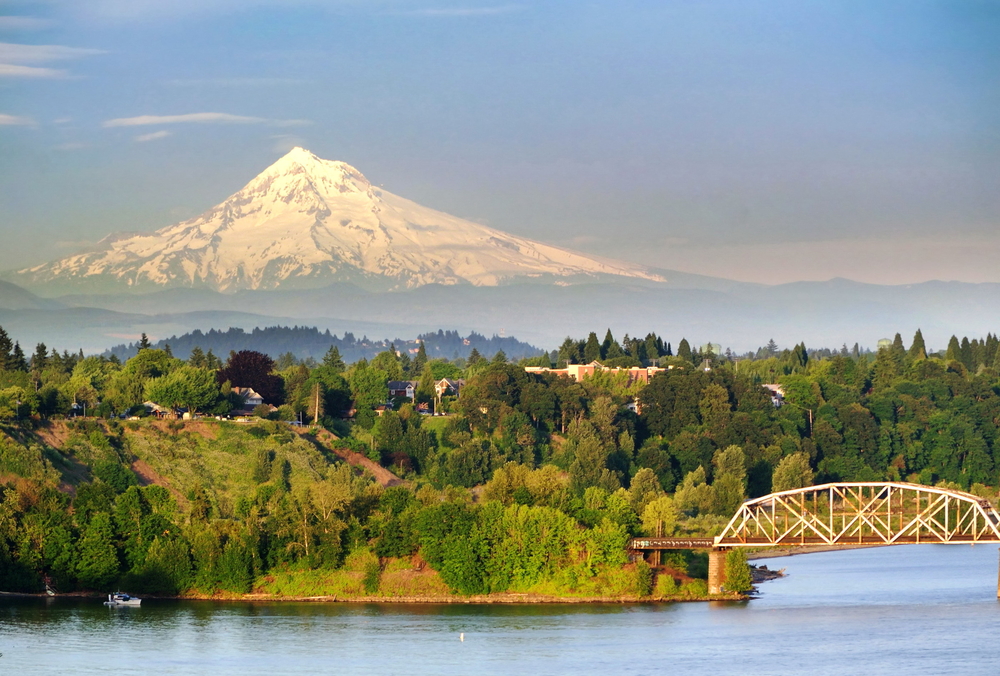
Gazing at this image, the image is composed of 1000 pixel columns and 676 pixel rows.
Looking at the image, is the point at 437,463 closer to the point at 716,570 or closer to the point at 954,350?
the point at 716,570

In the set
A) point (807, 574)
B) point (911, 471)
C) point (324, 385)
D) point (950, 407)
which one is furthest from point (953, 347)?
point (807, 574)

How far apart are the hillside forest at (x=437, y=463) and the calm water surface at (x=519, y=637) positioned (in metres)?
2.84

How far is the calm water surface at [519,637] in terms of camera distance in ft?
217

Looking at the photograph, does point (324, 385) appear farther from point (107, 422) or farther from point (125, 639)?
point (125, 639)

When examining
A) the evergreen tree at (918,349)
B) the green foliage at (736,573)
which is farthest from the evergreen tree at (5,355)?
the evergreen tree at (918,349)

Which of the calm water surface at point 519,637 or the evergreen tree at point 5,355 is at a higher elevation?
the evergreen tree at point 5,355

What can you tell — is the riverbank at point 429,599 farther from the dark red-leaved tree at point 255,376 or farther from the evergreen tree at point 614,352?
the evergreen tree at point 614,352

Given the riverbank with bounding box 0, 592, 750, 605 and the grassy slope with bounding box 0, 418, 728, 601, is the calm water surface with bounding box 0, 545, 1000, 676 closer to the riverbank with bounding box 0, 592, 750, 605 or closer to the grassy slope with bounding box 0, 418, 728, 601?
the riverbank with bounding box 0, 592, 750, 605

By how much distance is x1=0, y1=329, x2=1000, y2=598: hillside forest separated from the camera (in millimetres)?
82438

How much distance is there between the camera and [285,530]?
8331cm

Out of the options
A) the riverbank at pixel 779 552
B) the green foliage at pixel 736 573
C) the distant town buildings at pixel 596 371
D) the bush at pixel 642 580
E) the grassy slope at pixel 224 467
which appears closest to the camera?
the bush at pixel 642 580

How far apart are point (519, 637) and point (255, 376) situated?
228 feet

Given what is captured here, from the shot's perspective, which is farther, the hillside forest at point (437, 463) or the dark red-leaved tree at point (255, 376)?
the dark red-leaved tree at point (255, 376)

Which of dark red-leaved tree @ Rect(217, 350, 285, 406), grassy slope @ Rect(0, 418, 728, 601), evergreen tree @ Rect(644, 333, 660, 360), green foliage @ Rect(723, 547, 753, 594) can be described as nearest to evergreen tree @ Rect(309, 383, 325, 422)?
grassy slope @ Rect(0, 418, 728, 601)
